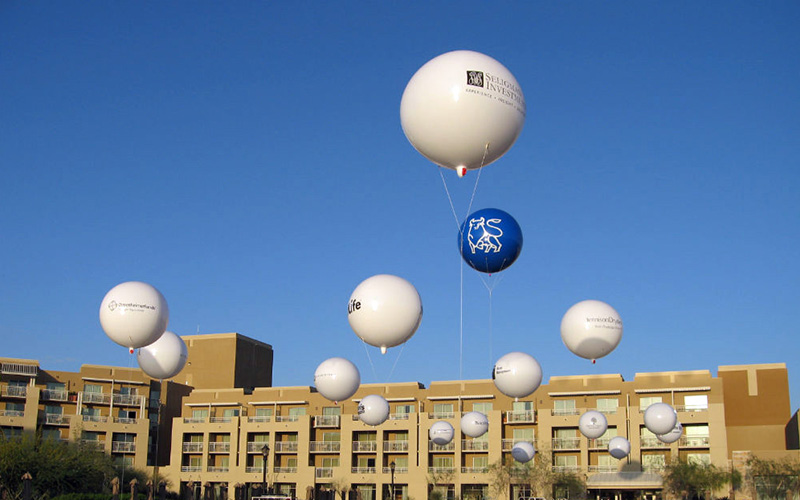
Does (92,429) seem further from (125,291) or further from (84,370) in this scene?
(125,291)

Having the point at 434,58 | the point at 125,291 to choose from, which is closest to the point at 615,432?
the point at 125,291

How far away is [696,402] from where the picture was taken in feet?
194

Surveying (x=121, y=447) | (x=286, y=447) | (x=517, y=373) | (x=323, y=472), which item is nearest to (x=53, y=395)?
(x=121, y=447)

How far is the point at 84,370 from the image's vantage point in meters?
68.9

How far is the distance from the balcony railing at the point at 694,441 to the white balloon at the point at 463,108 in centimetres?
4886

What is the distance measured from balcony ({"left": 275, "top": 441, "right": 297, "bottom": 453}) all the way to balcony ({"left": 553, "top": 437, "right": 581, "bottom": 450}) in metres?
19.3

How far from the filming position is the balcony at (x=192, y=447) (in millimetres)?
67688

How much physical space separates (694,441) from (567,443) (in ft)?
26.7

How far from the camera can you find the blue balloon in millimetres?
16109

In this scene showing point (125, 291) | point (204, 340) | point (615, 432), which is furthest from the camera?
point (204, 340)

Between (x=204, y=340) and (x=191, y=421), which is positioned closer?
(x=191, y=421)

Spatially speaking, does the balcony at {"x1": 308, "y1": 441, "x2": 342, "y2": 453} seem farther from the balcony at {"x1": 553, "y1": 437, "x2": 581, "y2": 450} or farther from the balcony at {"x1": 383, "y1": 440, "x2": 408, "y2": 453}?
the balcony at {"x1": 553, "y1": 437, "x2": 581, "y2": 450}

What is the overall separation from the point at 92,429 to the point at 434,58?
59.5m

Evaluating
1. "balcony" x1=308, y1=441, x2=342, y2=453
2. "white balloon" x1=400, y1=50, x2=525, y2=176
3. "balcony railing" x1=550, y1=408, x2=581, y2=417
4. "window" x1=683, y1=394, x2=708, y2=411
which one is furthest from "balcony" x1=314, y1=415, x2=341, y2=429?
"white balloon" x1=400, y1=50, x2=525, y2=176
